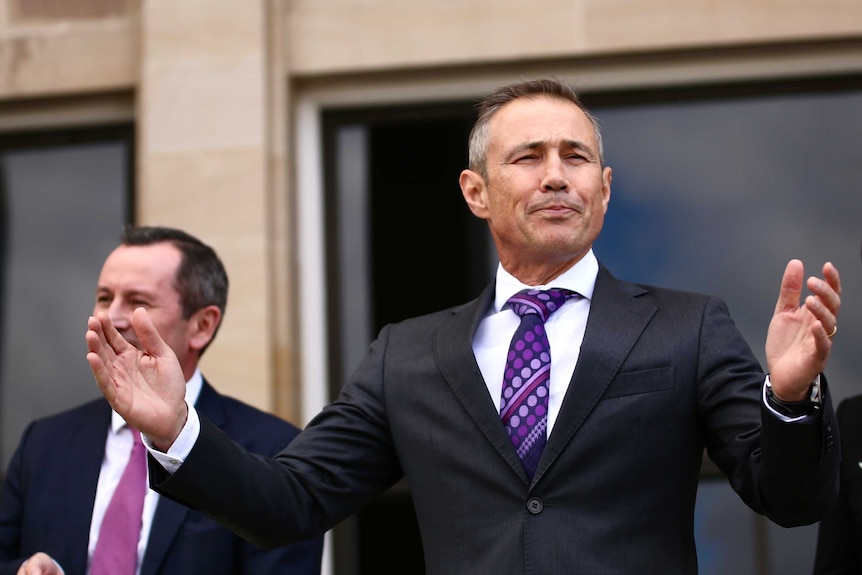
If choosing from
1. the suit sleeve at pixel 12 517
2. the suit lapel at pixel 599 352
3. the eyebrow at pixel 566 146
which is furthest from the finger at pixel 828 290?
the suit sleeve at pixel 12 517

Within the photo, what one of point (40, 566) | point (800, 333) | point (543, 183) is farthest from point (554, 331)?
point (40, 566)

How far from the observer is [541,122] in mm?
2648

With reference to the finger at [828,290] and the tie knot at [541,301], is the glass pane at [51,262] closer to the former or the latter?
the tie knot at [541,301]

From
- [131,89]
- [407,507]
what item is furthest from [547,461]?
[131,89]

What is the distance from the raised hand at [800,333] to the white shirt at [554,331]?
1.59 ft

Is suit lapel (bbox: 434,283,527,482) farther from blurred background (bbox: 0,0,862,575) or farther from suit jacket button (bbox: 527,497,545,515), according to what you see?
blurred background (bbox: 0,0,862,575)

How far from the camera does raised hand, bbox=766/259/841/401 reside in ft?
6.47

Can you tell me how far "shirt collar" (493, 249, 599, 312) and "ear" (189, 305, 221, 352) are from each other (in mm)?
1222

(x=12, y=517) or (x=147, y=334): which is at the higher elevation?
(x=147, y=334)

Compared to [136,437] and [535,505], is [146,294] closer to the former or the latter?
[136,437]

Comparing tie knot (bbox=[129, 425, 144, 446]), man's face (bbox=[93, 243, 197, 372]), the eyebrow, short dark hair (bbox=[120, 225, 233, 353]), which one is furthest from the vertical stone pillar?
the eyebrow

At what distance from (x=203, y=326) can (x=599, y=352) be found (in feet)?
5.27

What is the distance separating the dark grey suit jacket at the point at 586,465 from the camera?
2.24 m

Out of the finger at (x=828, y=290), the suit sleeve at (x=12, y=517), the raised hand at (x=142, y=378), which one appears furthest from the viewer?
the suit sleeve at (x=12, y=517)
